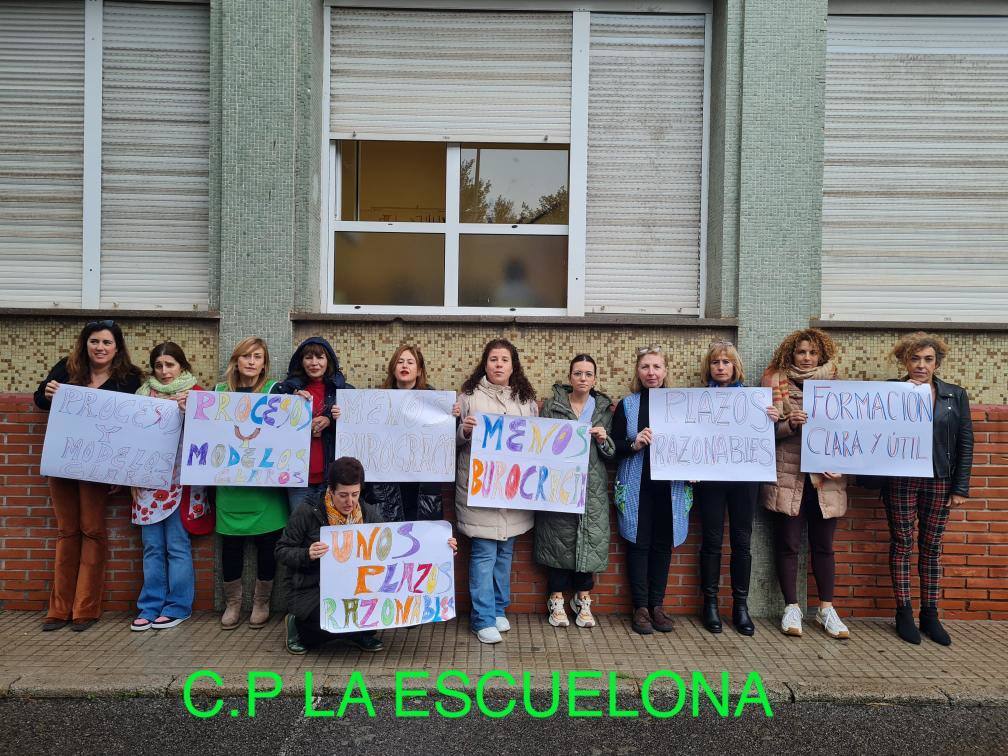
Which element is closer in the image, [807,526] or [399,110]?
[807,526]

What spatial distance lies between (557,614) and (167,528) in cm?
286

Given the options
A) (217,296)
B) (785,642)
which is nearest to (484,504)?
(785,642)

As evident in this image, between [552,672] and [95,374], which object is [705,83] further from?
[95,374]

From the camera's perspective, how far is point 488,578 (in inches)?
181

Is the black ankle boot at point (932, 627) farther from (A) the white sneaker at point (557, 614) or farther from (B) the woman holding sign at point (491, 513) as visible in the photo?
(B) the woman holding sign at point (491, 513)

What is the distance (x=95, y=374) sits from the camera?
4.73 metres

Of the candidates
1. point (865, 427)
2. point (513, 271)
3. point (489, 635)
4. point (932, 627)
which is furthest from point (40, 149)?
point (932, 627)

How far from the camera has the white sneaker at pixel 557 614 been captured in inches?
187

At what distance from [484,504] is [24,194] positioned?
180 inches

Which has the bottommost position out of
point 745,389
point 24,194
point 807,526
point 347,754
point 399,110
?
point 347,754

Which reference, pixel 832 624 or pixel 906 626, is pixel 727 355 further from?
pixel 906 626

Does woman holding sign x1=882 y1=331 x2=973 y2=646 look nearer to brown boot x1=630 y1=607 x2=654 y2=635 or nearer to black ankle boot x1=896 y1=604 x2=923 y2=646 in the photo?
black ankle boot x1=896 y1=604 x2=923 y2=646

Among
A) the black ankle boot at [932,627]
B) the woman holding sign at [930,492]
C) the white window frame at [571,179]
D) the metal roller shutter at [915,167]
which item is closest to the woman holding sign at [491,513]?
the white window frame at [571,179]

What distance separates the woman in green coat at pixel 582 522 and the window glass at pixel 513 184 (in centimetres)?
159
